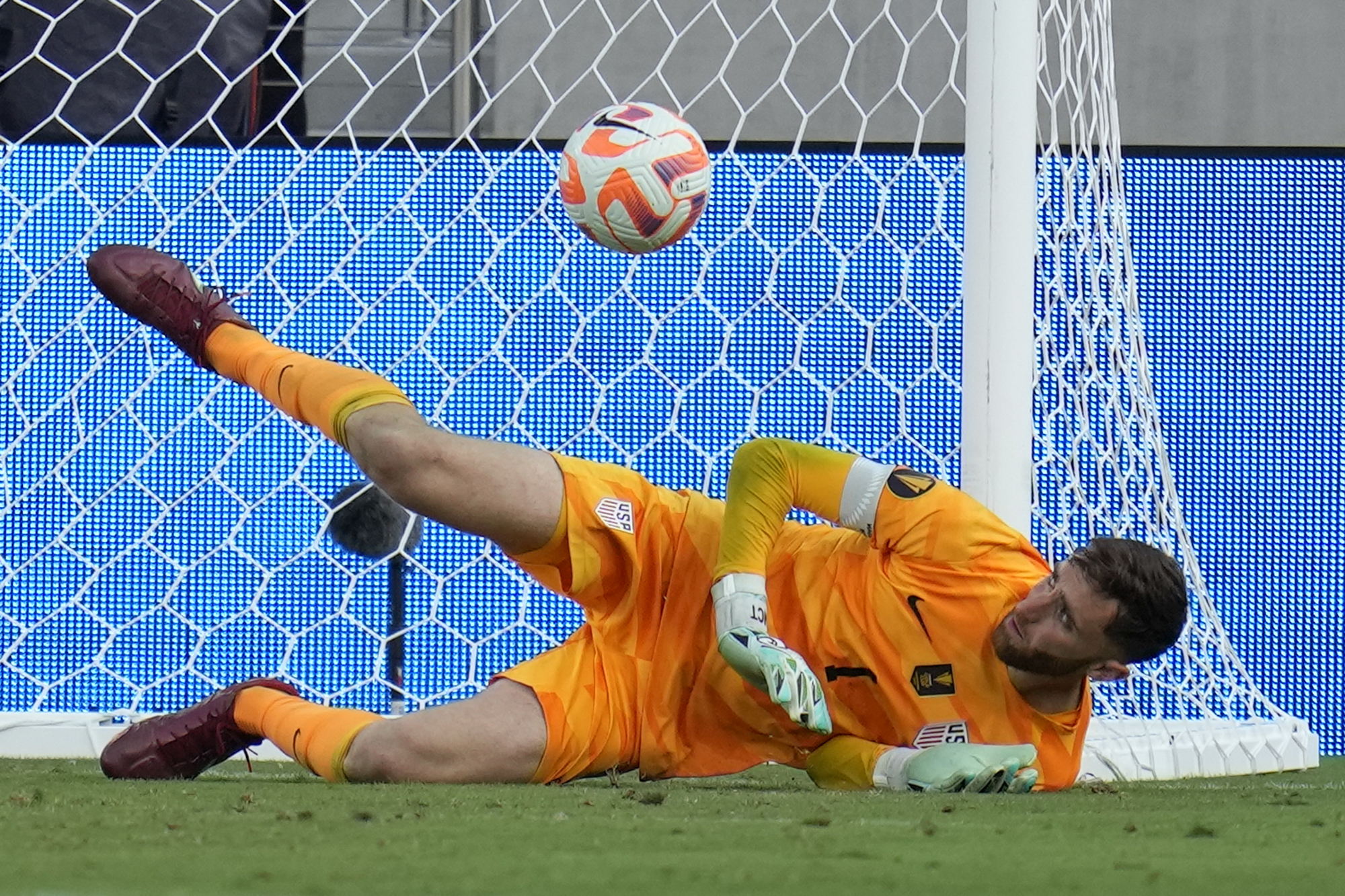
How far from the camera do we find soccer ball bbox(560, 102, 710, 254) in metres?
2.31

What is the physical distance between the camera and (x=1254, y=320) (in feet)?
13.6

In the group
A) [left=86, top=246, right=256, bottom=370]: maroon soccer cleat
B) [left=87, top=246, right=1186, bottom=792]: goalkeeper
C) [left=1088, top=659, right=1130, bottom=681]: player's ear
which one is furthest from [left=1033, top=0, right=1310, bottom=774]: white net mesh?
[left=86, top=246, right=256, bottom=370]: maroon soccer cleat

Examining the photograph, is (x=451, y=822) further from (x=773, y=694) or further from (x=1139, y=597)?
(x=1139, y=597)

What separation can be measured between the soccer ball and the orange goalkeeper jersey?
438mm

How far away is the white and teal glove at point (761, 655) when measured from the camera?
5.96 ft

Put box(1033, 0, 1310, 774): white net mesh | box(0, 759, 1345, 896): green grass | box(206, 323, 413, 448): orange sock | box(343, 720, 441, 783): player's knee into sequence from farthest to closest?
box(1033, 0, 1310, 774): white net mesh < box(206, 323, 413, 448): orange sock < box(343, 720, 441, 783): player's knee < box(0, 759, 1345, 896): green grass

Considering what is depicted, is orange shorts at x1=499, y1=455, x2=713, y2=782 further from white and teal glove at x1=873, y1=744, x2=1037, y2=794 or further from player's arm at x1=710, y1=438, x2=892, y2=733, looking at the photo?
white and teal glove at x1=873, y1=744, x2=1037, y2=794

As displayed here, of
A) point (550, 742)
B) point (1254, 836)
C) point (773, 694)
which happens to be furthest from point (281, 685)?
point (1254, 836)

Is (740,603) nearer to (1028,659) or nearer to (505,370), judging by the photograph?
(1028,659)

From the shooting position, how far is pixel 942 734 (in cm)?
199

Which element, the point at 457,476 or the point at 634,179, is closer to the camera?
the point at 457,476

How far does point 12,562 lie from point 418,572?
0.99 meters

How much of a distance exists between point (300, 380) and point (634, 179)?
0.55m

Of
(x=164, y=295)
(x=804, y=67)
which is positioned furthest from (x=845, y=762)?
(x=804, y=67)
